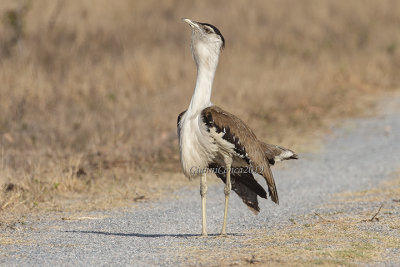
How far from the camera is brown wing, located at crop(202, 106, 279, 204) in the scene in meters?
6.31

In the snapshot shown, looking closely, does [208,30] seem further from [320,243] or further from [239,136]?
[320,243]

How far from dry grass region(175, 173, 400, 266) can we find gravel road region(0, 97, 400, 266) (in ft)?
0.55

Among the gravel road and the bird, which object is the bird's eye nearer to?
the bird

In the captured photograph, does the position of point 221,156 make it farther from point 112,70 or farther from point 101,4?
point 101,4

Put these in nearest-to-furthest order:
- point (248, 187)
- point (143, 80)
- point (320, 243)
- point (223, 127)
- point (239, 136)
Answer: point (320, 243)
point (223, 127)
point (239, 136)
point (248, 187)
point (143, 80)

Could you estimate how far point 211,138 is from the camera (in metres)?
6.37

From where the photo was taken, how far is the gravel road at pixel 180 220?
5886 millimetres

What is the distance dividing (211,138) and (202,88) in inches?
18.1

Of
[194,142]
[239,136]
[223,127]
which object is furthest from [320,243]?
[194,142]

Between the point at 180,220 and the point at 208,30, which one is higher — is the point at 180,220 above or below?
below

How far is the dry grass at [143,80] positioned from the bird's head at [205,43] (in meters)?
2.74

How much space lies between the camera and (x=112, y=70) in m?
16.8

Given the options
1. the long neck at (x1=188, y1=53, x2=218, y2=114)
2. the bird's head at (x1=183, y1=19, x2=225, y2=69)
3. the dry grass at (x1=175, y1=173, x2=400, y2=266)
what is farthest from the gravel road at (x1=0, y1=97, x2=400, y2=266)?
the bird's head at (x1=183, y1=19, x2=225, y2=69)

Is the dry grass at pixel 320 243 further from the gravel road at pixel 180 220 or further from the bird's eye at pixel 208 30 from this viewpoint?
the bird's eye at pixel 208 30
